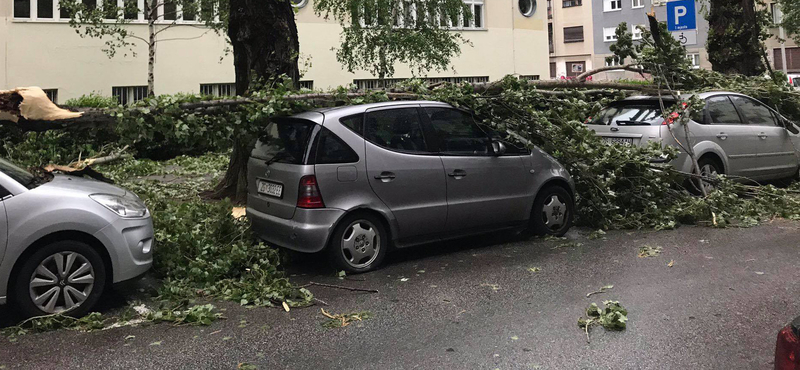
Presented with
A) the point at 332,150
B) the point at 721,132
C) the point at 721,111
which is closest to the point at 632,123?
the point at 721,132

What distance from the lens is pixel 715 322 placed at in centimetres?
470

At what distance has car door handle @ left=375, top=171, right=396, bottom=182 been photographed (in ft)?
20.6

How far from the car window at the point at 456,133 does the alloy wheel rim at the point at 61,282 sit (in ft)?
11.2

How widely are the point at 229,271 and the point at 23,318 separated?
5.71ft

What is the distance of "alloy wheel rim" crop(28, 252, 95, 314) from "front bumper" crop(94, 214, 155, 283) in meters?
0.19

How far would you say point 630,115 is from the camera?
9.29 m

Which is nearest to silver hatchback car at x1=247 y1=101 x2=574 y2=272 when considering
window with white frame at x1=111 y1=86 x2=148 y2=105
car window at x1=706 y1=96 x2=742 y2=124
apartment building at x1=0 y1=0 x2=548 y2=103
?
car window at x1=706 y1=96 x2=742 y2=124

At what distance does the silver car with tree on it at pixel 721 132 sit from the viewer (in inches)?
355

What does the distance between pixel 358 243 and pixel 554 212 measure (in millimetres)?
2586

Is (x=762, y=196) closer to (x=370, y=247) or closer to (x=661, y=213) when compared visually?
(x=661, y=213)

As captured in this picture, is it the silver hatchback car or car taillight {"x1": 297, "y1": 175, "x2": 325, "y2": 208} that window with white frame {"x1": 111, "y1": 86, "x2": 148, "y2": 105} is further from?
car taillight {"x1": 297, "y1": 175, "x2": 325, "y2": 208}

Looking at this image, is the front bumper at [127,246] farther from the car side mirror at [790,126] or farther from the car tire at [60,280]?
the car side mirror at [790,126]

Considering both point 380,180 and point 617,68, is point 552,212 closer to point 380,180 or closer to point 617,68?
point 380,180

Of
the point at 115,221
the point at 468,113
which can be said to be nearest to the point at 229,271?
the point at 115,221
